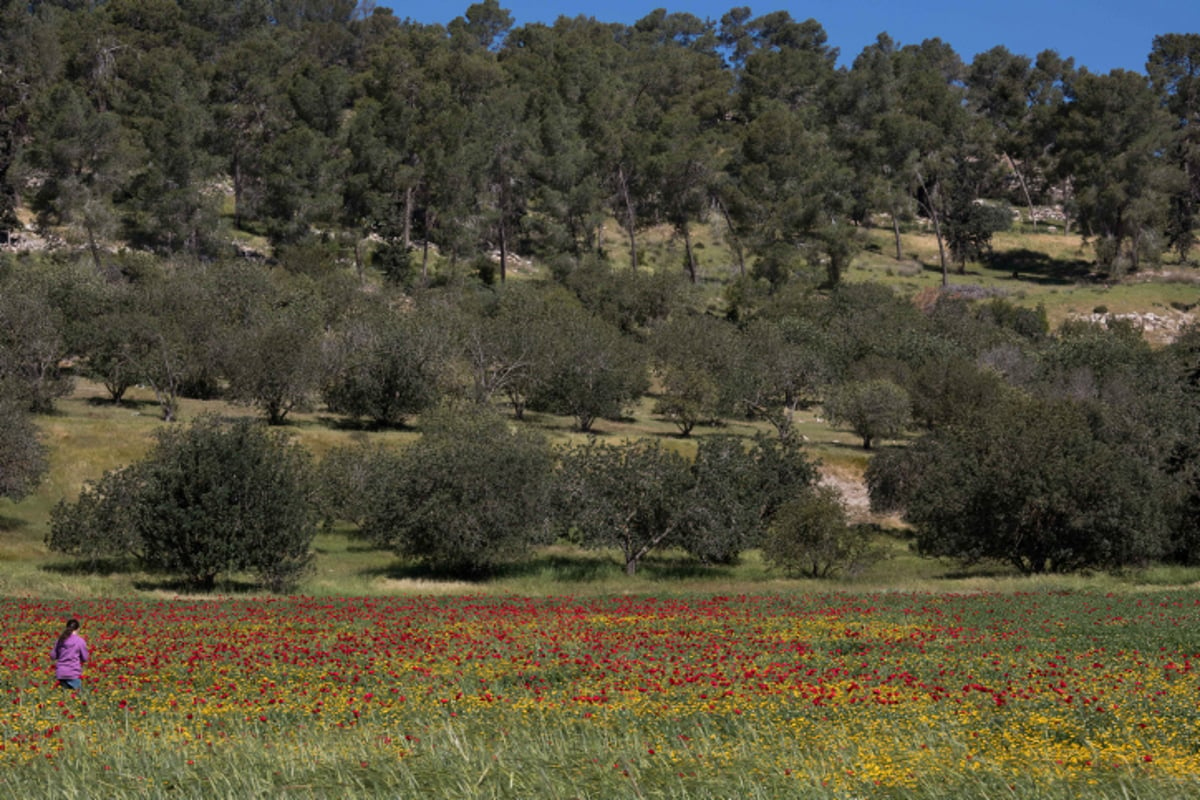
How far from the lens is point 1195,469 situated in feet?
176

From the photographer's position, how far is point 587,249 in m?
132

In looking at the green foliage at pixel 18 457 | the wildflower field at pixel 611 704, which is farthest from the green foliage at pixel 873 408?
the wildflower field at pixel 611 704

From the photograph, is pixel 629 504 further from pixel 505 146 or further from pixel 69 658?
pixel 505 146

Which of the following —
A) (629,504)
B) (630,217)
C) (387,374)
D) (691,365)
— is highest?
(630,217)

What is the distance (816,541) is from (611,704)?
1337 inches

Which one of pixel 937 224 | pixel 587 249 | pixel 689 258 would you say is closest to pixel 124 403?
pixel 587 249

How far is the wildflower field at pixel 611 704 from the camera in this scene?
36.2 feet

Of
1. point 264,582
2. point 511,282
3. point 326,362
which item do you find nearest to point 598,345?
point 326,362

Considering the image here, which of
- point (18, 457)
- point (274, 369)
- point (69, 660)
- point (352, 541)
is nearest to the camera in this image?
point (69, 660)

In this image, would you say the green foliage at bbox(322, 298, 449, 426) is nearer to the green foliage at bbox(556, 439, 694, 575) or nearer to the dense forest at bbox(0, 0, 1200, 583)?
the dense forest at bbox(0, 0, 1200, 583)

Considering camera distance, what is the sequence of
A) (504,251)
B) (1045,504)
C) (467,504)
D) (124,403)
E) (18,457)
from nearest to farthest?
(467,504) < (1045,504) < (18,457) < (124,403) < (504,251)

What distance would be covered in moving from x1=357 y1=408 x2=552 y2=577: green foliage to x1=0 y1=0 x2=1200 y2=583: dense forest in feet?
1.13

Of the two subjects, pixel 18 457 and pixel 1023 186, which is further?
pixel 1023 186

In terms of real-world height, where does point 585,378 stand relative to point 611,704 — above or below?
above
